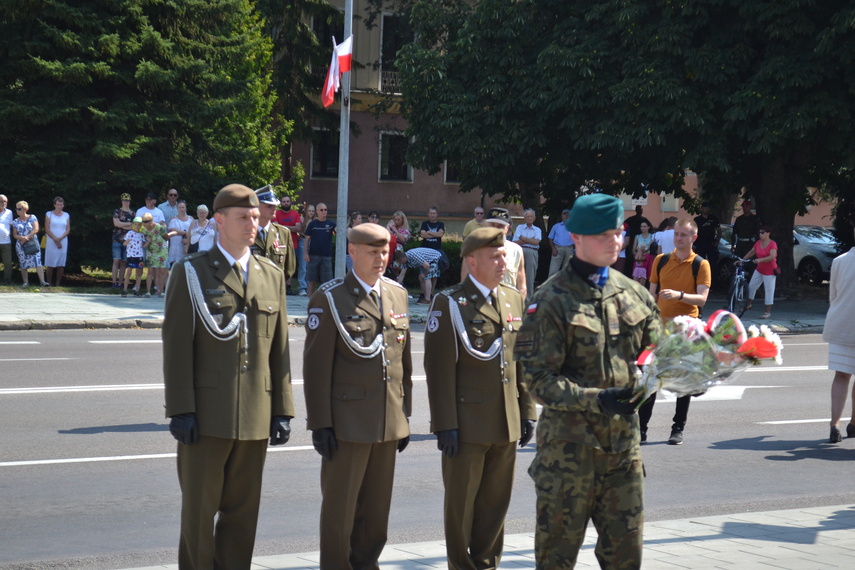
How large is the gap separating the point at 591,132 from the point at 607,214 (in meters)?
20.6

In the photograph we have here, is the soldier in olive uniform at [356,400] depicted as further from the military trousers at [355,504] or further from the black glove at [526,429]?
the black glove at [526,429]

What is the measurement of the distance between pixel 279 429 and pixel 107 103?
2227 cm

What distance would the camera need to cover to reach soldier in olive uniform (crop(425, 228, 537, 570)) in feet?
18.2

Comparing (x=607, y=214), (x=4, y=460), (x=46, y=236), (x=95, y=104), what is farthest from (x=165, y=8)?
(x=607, y=214)

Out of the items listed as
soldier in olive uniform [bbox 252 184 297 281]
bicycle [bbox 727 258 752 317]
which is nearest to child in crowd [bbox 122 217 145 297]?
bicycle [bbox 727 258 752 317]

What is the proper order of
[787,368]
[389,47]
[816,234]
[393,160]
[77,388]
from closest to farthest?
[77,388]
[787,368]
[816,234]
[389,47]
[393,160]

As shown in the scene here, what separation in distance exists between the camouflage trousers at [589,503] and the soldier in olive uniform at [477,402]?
3.65 feet

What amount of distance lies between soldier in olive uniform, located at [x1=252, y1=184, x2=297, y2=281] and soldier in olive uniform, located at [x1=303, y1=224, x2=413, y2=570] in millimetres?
3138

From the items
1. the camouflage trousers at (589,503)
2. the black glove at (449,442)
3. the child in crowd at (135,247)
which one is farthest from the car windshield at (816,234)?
the camouflage trousers at (589,503)

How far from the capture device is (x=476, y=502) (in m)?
5.66

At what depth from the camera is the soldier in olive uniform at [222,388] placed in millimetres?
5168

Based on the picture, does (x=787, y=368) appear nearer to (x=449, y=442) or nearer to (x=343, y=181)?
(x=343, y=181)

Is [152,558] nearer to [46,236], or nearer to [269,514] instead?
[269,514]

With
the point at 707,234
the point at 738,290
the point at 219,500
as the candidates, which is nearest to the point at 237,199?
the point at 219,500
